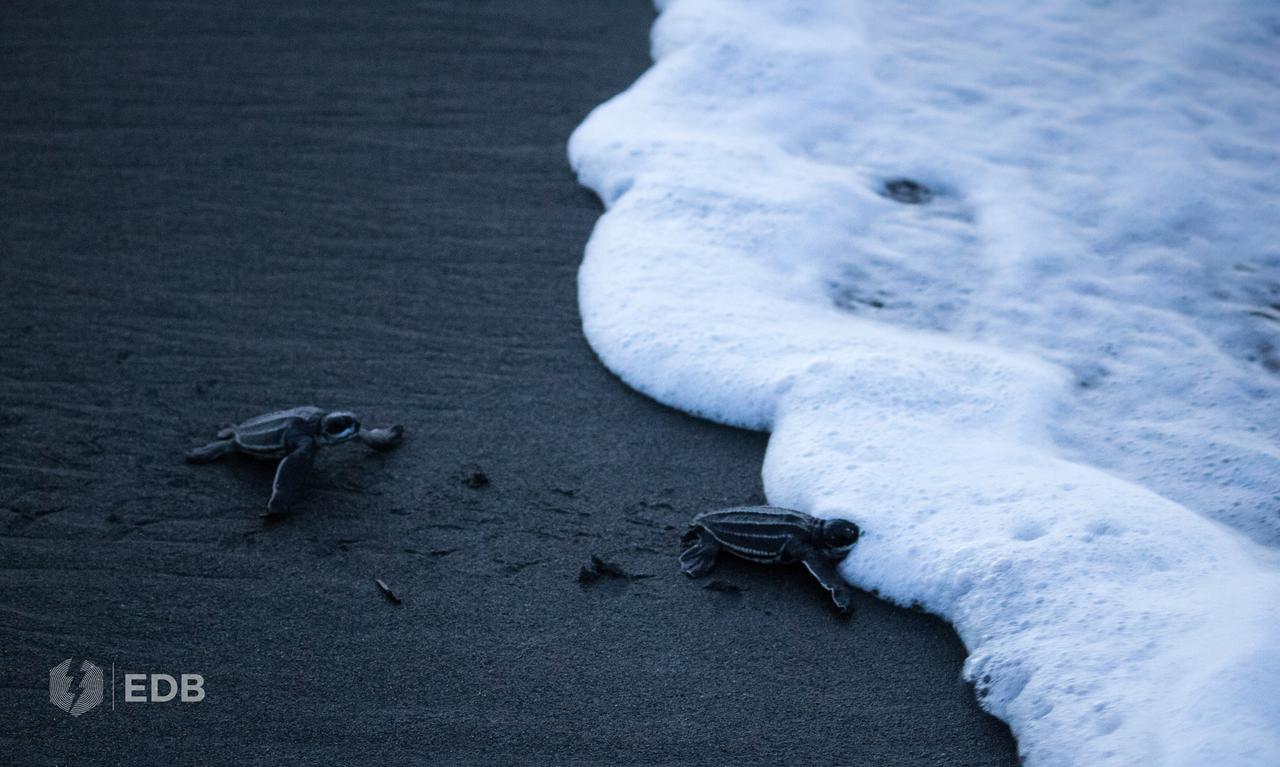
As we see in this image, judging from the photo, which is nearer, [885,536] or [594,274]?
[885,536]

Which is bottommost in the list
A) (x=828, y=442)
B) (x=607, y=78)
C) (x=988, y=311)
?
(x=828, y=442)

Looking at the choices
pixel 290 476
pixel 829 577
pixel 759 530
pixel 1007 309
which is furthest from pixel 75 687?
pixel 1007 309

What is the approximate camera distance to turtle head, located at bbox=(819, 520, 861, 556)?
96.8 inches

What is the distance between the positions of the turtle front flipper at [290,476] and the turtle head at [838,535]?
138 centimetres

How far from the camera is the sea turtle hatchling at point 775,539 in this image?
8.02 feet

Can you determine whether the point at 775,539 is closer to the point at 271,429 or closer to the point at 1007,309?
the point at 271,429

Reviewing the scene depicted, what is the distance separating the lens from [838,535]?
96.7 inches

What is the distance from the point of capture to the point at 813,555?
246cm

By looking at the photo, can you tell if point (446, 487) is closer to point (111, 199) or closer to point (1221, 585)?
point (1221, 585)

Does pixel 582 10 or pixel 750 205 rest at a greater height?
pixel 582 10

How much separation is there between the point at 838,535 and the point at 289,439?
4.86ft

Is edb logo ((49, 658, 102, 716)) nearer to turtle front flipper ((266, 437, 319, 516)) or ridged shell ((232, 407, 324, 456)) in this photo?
turtle front flipper ((266, 437, 319, 516))

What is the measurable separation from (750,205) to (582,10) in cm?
210

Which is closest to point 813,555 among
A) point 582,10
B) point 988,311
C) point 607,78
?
point 988,311
